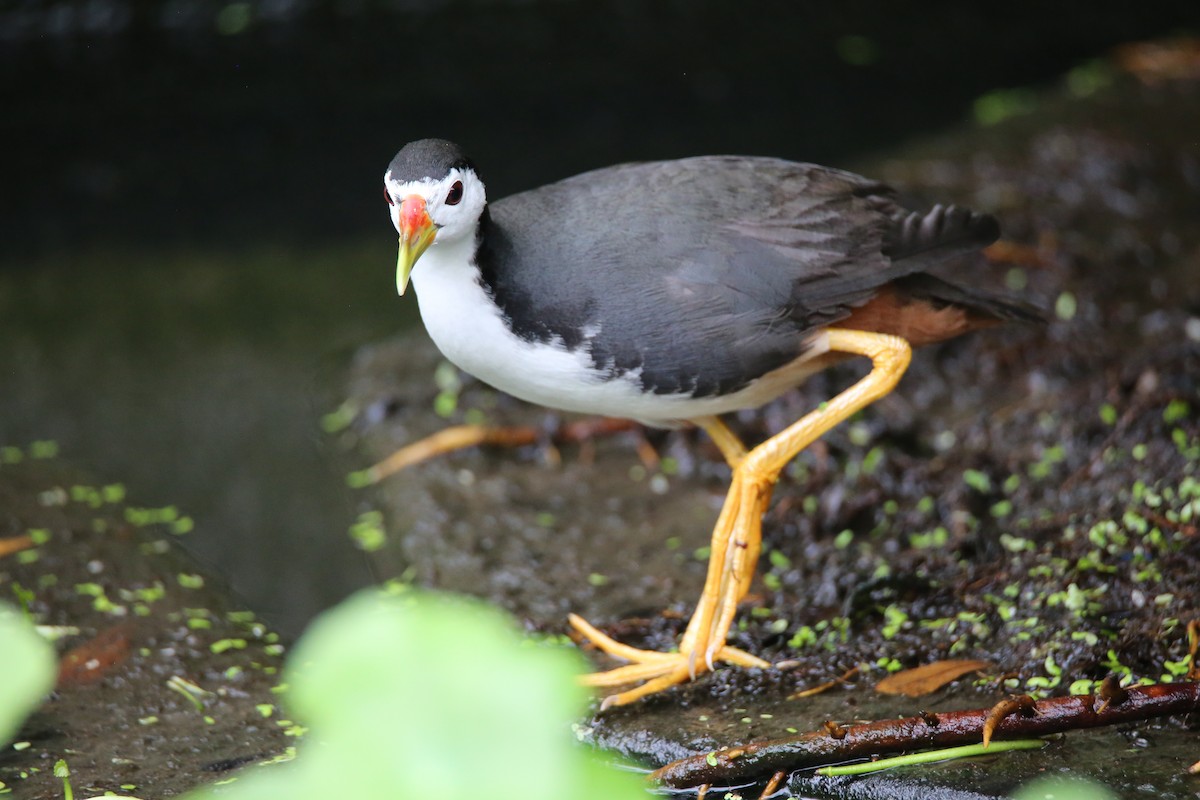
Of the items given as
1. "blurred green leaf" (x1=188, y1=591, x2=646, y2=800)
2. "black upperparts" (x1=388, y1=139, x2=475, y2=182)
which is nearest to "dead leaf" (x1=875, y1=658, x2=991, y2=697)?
"black upperparts" (x1=388, y1=139, x2=475, y2=182)

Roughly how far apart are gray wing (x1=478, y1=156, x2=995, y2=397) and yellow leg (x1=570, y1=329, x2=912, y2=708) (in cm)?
18

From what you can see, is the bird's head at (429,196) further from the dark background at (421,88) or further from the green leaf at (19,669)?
the dark background at (421,88)

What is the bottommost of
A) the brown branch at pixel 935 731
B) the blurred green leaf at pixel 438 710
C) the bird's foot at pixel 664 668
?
the brown branch at pixel 935 731

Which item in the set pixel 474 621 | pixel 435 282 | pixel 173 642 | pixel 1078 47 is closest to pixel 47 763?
pixel 173 642

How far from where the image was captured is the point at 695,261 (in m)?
3.06

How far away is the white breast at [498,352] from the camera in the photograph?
2965 mm

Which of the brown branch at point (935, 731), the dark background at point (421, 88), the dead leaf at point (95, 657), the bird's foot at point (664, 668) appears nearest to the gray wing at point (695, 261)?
the bird's foot at point (664, 668)

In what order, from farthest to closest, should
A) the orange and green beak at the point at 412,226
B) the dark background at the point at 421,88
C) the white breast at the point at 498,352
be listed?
1. the dark background at the point at 421,88
2. the white breast at the point at 498,352
3. the orange and green beak at the point at 412,226

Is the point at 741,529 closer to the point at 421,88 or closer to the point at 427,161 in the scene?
the point at 427,161

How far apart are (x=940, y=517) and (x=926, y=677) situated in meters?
0.94

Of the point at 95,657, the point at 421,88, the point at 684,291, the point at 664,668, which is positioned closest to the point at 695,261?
the point at 684,291

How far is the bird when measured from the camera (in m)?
2.98

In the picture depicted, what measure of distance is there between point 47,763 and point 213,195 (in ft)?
13.6

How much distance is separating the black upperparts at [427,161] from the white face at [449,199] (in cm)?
1
